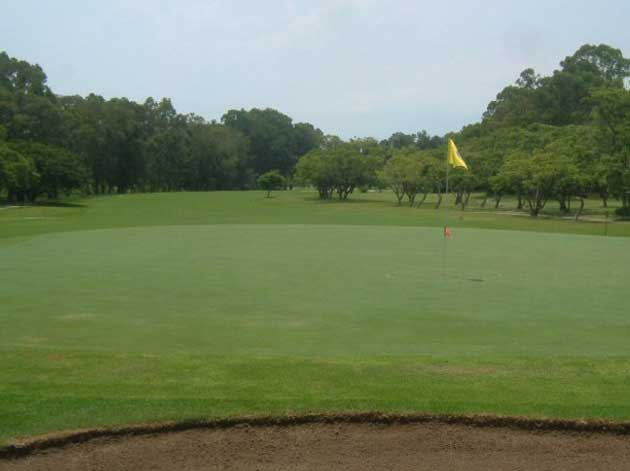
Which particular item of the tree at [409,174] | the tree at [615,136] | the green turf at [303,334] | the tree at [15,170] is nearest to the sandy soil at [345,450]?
the green turf at [303,334]

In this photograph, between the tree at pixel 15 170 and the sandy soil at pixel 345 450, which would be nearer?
the sandy soil at pixel 345 450

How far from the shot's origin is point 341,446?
199 inches

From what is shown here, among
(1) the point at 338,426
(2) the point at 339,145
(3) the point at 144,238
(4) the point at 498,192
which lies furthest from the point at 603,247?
(2) the point at 339,145

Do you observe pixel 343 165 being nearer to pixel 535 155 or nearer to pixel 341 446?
pixel 535 155

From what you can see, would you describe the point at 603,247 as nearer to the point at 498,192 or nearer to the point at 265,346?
the point at 265,346

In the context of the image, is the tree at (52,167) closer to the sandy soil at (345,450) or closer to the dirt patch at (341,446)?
the dirt patch at (341,446)

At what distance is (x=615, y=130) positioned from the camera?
47.8m

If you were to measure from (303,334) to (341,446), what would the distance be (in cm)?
381

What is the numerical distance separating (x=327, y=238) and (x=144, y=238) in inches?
269

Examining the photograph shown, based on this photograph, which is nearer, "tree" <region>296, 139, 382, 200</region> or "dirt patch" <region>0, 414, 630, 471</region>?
"dirt patch" <region>0, 414, 630, 471</region>

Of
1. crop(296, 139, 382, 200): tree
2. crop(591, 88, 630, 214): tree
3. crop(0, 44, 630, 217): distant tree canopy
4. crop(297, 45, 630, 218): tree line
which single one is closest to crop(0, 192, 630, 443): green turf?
crop(591, 88, 630, 214): tree

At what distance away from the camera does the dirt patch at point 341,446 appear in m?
4.80

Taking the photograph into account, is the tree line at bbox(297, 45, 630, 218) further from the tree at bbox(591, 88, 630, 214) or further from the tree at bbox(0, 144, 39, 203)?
the tree at bbox(0, 144, 39, 203)

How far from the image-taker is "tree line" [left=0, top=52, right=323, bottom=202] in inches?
2405
